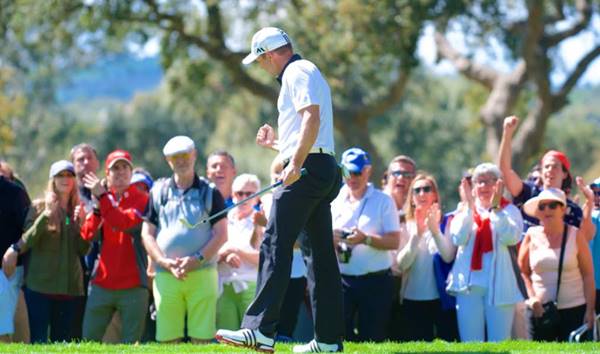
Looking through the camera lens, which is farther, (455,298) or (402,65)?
(402,65)

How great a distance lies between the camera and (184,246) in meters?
11.0

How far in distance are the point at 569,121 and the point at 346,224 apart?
240 feet

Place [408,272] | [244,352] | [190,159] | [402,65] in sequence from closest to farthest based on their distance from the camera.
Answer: [244,352] < [190,159] < [408,272] < [402,65]

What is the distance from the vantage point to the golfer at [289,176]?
8297mm

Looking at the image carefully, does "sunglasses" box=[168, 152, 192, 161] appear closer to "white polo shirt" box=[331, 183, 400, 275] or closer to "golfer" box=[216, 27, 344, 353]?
"white polo shirt" box=[331, 183, 400, 275]

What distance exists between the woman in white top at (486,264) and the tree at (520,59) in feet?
50.5

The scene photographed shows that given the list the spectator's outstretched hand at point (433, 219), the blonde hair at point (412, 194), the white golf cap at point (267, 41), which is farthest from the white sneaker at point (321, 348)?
the blonde hair at point (412, 194)

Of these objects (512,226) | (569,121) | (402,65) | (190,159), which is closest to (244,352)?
(190,159)

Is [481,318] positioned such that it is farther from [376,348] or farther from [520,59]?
[520,59]

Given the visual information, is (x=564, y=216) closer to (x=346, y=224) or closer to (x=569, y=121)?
(x=346, y=224)

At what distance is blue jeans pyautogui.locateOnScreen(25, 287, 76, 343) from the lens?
1165 cm

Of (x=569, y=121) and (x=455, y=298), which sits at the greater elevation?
(x=569, y=121)

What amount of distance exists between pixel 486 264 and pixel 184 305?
2.88m

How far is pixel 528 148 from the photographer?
28.1 metres
